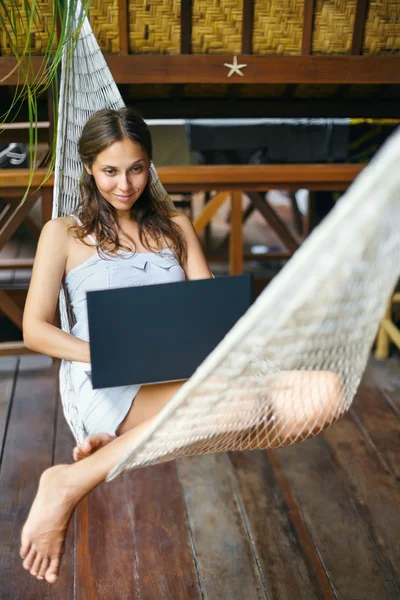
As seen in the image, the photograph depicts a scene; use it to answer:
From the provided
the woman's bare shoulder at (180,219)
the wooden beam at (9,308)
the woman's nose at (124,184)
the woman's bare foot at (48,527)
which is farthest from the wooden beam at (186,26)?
the woman's bare foot at (48,527)

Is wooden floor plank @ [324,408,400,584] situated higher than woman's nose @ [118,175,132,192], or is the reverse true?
woman's nose @ [118,175,132,192]

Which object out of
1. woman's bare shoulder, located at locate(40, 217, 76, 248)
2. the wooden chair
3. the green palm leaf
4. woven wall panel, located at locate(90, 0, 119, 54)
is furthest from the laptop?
the wooden chair

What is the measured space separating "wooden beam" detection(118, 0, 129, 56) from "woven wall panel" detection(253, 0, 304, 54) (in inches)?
15.6

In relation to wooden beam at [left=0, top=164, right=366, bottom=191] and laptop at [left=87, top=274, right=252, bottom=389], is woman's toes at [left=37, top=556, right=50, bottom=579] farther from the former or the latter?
wooden beam at [left=0, top=164, right=366, bottom=191]

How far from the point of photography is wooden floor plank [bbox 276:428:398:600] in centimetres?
162

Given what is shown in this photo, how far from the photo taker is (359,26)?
2318mm

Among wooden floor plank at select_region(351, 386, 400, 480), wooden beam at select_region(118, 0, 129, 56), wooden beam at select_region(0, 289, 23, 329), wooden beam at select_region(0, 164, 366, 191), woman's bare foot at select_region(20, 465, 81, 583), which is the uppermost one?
wooden beam at select_region(118, 0, 129, 56)

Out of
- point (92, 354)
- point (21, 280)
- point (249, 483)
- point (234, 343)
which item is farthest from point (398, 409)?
point (21, 280)

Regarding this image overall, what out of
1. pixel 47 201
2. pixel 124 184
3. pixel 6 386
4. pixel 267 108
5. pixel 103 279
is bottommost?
pixel 6 386

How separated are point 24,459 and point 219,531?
0.62 meters

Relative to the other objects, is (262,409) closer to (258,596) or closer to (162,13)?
(258,596)

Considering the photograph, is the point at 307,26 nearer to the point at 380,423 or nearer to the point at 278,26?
the point at 278,26

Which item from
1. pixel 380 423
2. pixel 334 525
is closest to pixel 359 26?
pixel 380 423

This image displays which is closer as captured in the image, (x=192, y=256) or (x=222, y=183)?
(x=192, y=256)
